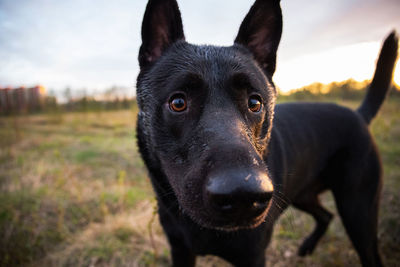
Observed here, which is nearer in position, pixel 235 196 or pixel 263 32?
pixel 235 196

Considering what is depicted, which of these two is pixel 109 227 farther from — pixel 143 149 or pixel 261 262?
pixel 261 262

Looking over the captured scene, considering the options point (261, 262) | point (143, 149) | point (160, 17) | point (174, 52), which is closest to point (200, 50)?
point (174, 52)

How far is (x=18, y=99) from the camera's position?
15336 mm

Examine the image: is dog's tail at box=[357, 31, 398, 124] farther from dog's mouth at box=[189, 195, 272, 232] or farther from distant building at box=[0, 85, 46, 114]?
distant building at box=[0, 85, 46, 114]

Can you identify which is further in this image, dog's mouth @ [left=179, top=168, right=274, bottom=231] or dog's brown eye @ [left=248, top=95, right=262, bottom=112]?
dog's brown eye @ [left=248, top=95, right=262, bottom=112]

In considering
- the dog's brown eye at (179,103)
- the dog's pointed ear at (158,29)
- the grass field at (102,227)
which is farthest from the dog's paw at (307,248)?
the dog's pointed ear at (158,29)

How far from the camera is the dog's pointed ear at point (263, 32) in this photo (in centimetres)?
177

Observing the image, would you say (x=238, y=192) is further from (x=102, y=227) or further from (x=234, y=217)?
(x=102, y=227)

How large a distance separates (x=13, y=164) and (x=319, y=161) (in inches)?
298

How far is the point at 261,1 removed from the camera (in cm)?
171

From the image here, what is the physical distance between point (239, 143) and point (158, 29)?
1.35 meters

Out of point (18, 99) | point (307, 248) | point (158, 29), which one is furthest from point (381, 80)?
point (18, 99)

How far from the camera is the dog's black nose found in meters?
0.81

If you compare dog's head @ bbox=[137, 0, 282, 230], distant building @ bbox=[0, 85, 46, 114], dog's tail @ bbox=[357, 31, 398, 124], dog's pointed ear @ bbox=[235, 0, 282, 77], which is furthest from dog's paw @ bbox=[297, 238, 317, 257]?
distant building @ bbox=[0, 85, 46, 114]
